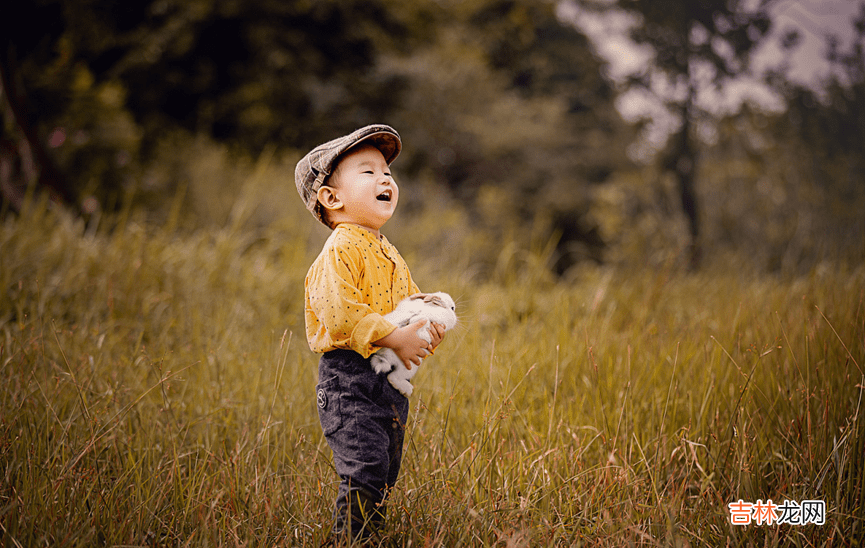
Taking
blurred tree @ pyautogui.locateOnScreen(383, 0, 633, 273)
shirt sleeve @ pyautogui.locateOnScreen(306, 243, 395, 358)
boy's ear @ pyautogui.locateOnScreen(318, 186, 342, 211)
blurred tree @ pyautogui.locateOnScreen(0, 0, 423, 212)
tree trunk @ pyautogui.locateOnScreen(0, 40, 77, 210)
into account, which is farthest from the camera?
blurred tree @ pyautogui.locateOnScreen(383, 0, 633, 273)

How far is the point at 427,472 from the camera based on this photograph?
201 cm

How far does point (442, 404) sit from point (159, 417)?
1.26 meters

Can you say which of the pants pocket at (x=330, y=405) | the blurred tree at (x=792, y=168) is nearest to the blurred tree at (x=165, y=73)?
the pants pocket at (x=330, y=405)

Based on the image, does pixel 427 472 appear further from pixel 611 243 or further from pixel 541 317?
pixel 611 243

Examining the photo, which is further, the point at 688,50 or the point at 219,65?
the point at 688,50

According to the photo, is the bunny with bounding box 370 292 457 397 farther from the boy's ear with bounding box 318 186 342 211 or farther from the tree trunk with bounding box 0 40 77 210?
the tree trunk with bounding box 0 40 77 210

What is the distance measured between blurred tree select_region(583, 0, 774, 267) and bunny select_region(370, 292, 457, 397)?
1039 cm

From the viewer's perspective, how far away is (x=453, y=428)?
2430 millimetres

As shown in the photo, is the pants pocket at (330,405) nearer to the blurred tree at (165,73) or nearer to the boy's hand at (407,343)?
the boy's hand at (407,343)

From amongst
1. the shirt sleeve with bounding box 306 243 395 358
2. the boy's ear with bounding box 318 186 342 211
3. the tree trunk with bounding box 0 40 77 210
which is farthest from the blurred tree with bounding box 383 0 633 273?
the shirt sleeve with bounding box 306 243 395 358

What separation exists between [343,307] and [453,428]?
1.09 meters

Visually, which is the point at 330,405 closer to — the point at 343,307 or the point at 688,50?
the point at 343,307

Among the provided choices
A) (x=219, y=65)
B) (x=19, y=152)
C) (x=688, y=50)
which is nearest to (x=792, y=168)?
(x=688, y=50)

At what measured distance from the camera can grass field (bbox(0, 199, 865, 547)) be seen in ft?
5.77
